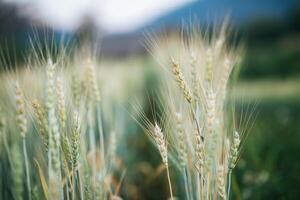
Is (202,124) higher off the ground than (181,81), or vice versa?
(181,81)

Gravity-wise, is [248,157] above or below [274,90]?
above

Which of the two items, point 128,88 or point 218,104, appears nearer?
point 218,104

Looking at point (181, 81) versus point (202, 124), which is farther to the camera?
point (202, 124)

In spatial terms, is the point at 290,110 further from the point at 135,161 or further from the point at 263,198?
the point at 263,198

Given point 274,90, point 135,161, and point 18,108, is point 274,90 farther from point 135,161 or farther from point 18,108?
point 18,108

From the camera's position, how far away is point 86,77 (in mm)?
1508

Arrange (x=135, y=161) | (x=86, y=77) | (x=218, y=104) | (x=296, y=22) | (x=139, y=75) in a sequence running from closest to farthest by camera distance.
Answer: (x=218, y=104) → (x=86, y=77) → (x=135, y=161) → (x=139, y=75) → (x=296, y=22)

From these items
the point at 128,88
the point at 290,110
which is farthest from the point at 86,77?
the point at 290,110

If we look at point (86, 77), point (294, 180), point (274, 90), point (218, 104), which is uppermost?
point (86, 77)

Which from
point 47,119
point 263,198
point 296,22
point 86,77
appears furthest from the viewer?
point 296,22

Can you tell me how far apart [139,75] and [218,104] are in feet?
12.2

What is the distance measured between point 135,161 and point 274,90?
4.73 m

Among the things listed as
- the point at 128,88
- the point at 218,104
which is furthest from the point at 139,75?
the point at 218,104

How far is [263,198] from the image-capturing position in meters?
1.89
